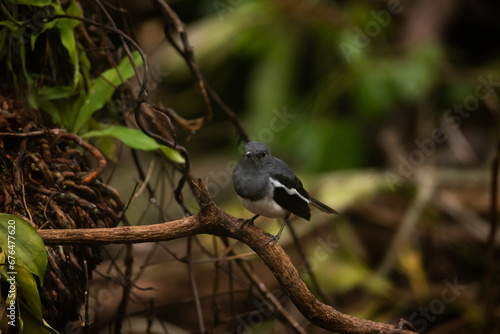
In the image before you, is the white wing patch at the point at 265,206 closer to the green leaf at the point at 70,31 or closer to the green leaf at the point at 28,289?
the green leaf at the point at 28,289

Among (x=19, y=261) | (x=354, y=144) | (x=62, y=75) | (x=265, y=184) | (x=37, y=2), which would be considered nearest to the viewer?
→ (x=19, y=261)

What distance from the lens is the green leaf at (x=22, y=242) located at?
5.28ft

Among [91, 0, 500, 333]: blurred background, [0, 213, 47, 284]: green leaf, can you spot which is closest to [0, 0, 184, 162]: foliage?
[0, 213, 47, 284]: green leaf

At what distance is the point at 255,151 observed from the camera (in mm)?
1784

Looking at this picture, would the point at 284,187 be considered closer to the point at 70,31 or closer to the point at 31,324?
the point at 31,324

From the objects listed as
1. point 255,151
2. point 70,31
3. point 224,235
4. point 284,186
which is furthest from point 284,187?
point 70,31

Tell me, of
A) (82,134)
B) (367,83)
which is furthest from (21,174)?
(367,83)

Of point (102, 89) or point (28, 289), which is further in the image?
point (102, 89)

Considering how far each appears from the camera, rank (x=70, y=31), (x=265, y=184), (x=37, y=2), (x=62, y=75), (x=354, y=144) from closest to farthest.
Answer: (x=265, y=184), (x=37, y=2), (x=70, y=31), (x=62, y=75), (x=354, y=144)

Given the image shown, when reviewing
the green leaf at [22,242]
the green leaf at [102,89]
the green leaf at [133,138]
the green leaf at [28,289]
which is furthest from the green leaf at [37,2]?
the green leaf at [28,289]

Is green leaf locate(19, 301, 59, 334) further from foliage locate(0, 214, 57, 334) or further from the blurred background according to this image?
the blurred background

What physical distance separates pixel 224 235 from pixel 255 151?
0.29m

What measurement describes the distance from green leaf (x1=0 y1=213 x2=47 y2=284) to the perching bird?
0.64 metres

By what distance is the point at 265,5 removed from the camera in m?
5.58
